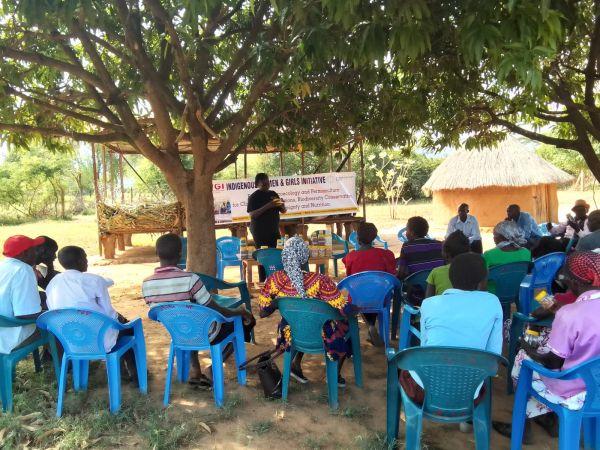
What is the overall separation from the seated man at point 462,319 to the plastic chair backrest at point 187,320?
146 cm

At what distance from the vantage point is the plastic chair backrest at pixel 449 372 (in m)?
2.46

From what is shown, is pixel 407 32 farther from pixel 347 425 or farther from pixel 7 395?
pixel 7 395

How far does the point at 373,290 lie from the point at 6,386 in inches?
119

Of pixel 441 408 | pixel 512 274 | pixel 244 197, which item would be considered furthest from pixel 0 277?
pixel 244 197

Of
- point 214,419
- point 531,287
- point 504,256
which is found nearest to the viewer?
point 214,419

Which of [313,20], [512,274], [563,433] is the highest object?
[313,20]

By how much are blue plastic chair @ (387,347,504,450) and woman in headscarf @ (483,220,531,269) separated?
93.5 inches

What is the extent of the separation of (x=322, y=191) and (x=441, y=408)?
8909mm

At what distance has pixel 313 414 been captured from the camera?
349cm

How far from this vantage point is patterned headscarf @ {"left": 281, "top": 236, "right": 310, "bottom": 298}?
3656mm

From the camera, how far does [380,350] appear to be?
479cm

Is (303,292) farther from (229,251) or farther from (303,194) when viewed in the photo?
(303,194)

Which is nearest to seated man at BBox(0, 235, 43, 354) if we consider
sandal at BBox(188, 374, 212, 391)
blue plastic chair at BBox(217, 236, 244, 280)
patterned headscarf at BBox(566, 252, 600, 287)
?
sandal at BBox(188, 374, 212, 391)

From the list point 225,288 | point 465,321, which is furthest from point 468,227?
point 465,321
